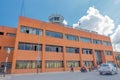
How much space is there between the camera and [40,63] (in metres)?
33.1

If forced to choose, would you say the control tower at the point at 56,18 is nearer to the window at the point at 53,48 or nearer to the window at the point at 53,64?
the window at the point at 53,48

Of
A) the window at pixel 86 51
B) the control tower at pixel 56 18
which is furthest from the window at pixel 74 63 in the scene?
the control tower at pixel 56 18

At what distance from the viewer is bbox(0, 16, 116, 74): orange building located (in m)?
31.1

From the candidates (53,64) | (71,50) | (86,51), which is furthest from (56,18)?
(53,64)

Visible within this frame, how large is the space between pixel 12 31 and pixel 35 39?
423 inches

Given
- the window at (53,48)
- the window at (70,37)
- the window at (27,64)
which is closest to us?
the window at (27,64)

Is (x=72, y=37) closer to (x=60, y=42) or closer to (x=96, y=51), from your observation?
(x=60, y=42)

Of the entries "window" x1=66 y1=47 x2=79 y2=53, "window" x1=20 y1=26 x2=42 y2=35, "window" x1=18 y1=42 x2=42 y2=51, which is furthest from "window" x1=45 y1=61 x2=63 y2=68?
"window" x1=20 y1=26 x2=42 y2=35

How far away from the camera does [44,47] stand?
34250mm

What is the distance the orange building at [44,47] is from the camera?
3111 cm

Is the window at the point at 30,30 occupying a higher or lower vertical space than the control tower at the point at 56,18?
lower

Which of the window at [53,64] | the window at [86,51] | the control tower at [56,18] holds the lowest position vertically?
the window at [53,64]

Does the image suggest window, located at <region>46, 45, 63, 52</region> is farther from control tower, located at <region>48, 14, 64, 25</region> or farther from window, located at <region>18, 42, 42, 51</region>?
control tower, located at <region>48, 14, 64, 25</region>

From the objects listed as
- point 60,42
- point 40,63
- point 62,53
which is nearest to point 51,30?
point 60,42
